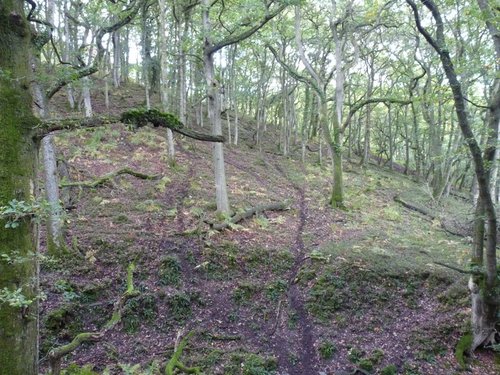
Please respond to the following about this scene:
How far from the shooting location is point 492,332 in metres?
7.05

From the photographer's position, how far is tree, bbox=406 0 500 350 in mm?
6227

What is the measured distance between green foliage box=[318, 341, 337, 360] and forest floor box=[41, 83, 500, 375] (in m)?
0.02

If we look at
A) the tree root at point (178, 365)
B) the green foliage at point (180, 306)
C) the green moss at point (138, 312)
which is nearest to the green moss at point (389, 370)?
the tree root at point (178, 365)

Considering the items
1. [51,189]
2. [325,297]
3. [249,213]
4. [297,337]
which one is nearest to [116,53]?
[249,213]

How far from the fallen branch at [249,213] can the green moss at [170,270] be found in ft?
6.53

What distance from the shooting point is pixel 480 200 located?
6.98 m

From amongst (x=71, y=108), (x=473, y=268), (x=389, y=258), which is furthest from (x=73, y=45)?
(x=473, y=268)

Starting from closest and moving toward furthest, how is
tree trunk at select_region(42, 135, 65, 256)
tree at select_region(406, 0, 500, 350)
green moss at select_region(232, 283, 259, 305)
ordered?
tree at select_region(406, 0, 500, 350)
tree trunk at select_region(42, 135, 65, 256)
green moss at select_region(232, 283, 259, 305)

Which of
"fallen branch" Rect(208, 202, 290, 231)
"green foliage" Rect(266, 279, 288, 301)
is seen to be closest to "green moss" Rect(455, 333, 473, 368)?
"green foliage" Rect(266, 279, 288, 301)

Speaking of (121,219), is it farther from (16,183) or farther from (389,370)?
(389,370)

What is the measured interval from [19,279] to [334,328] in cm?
648

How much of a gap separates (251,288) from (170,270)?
6.73ft

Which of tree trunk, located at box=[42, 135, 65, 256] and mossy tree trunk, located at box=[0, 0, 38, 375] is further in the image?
tree trunk, located at box=[42, 135, 65, 256]

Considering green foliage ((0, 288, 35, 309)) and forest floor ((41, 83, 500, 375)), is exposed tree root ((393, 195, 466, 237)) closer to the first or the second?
forest floor ((41, 83, 500, 375))
